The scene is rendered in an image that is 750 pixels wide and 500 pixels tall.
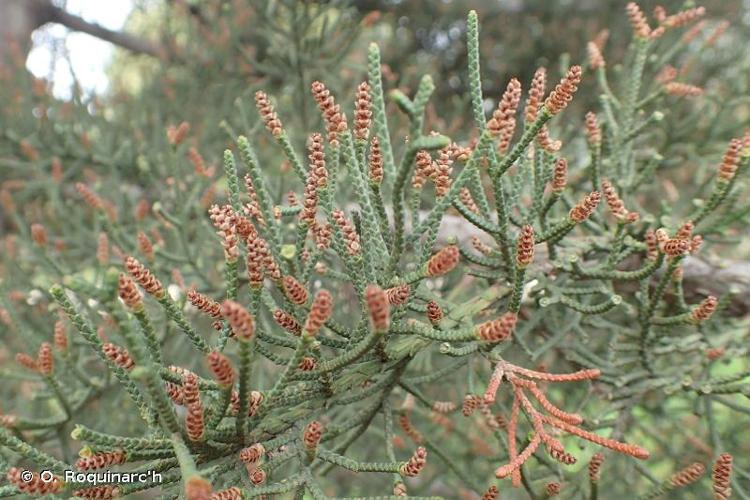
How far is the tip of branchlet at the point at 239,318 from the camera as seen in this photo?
79cm

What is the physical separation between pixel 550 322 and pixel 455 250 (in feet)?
3.39

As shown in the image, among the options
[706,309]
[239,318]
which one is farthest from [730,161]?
[239,318]

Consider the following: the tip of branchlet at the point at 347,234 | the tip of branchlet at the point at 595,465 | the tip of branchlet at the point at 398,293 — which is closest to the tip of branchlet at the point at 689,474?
the tip of branchlet at the point at 595,465

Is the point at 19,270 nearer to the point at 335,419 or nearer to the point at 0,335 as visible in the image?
the point at 0,335

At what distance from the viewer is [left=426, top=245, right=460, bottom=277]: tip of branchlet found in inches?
35.2

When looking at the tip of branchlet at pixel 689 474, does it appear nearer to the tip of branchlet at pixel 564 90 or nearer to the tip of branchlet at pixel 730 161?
the tip of branchlet at pixel 730 161

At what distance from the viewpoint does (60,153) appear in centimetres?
318

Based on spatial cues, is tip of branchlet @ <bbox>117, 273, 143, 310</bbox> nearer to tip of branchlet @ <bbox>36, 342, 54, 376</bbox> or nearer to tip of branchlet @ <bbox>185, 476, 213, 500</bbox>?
tip of branchlet @ <bbox>185, 476, 213, 500</bbox>

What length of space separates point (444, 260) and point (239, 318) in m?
0.29

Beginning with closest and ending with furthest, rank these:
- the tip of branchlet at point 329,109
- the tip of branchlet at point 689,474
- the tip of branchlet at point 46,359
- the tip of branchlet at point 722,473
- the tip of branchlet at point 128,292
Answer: the tip of branchlet at point 128,292
the tip of branchlet at point 329,109
the tip of branchlet at point 722,473
the tip of branchlet at point 689,474
the tip of branchlet at point 46,359

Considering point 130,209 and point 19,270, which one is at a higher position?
point 130,209

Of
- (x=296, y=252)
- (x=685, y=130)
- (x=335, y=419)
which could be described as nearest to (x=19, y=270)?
(x=335, y=419)

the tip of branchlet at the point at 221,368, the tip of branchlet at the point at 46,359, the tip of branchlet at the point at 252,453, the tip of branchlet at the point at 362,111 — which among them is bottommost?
the tip of branchlet at the point at 252,453

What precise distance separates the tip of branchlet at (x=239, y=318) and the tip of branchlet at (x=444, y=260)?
27cm
